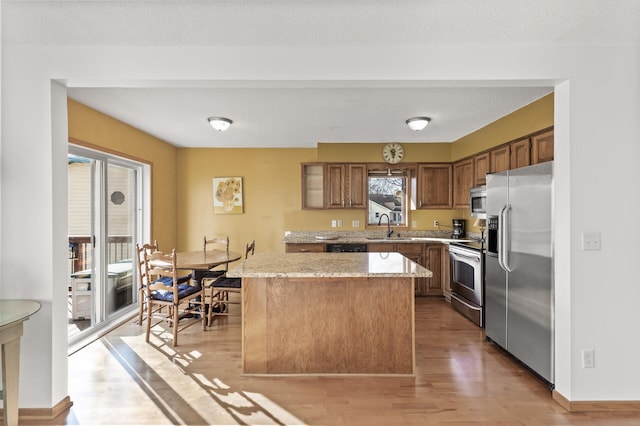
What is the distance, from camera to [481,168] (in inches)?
155

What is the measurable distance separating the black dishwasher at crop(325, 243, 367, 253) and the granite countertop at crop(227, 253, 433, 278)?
62.6 inches

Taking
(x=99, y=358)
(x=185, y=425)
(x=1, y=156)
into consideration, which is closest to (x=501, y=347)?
(x=185, y=425)

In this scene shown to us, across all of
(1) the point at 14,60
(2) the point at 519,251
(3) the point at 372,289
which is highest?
(1) the point at 14,60

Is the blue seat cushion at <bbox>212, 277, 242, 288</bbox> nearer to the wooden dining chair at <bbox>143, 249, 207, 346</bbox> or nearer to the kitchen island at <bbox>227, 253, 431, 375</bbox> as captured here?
the wooden dining chair at <bbox>143, 249, 207, 346</bbox>

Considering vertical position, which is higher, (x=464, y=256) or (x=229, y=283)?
(x=464, y=256)

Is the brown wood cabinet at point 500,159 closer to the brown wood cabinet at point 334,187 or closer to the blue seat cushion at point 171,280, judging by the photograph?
the brown wood cabinet at point 334,187

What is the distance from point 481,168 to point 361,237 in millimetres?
1996

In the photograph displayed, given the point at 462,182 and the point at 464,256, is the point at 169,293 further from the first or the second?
the point at 462,182

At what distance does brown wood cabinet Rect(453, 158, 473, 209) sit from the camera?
4293 millimetres

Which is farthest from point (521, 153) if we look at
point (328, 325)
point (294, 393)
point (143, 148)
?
point (143, 148)

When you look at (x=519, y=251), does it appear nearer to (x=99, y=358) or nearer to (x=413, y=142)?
(x=413, y=142)

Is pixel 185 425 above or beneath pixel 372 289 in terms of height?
beneath

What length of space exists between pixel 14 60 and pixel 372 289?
2961mm

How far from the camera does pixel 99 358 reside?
272 cm
